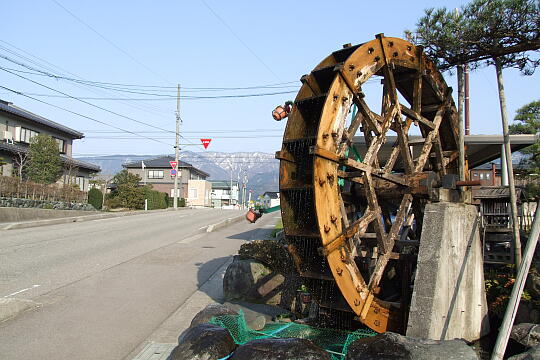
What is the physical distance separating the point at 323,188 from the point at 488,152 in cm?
971

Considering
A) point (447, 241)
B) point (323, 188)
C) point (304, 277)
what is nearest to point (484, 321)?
point (447, 241)

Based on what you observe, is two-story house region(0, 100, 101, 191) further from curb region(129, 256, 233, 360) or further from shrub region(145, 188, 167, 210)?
curb region(129, 256, 233, 360)

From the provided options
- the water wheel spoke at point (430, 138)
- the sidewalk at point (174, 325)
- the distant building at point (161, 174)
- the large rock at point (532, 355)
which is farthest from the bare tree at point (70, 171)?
the large rock at point (532, 355)

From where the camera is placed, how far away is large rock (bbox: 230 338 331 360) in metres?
3.90

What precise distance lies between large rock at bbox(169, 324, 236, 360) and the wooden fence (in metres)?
18.9

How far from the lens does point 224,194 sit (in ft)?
294

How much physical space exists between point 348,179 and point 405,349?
8.29ft

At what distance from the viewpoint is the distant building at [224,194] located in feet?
256

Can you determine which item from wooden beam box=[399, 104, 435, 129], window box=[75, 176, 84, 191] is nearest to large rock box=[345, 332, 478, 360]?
wooden beam box=[399, 104, 435, 129]

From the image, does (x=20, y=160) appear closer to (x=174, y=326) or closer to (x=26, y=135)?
(x=26, y=135)

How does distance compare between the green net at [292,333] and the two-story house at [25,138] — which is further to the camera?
the two-story house at [25,138]

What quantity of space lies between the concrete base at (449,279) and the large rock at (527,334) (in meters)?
0.62

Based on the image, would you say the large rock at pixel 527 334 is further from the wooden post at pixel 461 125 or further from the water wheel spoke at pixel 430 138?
the water wheel spoke at pixel 430 138

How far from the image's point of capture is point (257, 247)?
8.38 m
